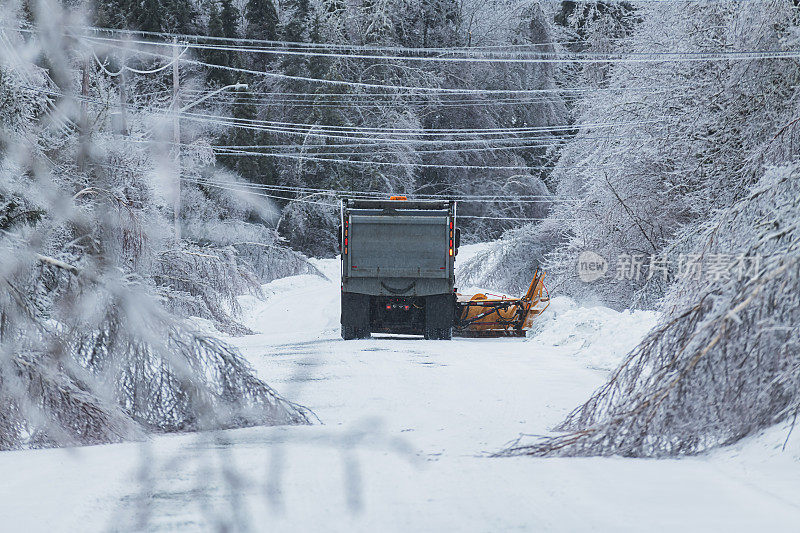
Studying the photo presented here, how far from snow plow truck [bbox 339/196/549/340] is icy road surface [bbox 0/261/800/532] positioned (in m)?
9.01

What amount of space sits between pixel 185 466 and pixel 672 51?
18.3 metres

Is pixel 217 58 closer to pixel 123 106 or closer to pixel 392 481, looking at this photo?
pixel 123 106

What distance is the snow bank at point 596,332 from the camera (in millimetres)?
14023

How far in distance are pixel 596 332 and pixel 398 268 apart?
441 centimetres

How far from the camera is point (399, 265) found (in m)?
18.8

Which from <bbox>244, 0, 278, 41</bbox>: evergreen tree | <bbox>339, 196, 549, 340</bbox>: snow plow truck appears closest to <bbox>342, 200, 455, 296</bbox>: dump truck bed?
<bbox>339, 196, 549, 340</bbox>: snow plow truck

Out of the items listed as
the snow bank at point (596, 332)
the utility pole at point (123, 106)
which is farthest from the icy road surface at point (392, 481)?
the utility pole at point (123, 106)

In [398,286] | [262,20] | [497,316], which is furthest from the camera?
[262,20]

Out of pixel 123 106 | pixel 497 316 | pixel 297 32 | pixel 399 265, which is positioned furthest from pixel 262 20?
pixel 399 265

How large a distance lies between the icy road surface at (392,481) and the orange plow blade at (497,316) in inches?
420

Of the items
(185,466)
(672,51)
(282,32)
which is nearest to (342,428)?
(185,466)

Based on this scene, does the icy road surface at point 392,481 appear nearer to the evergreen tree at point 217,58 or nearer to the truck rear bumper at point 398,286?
the truck rear bumper at point 398,286

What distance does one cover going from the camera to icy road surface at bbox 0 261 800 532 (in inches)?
190

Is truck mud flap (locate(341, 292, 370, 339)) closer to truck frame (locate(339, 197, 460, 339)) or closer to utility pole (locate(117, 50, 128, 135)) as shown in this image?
truck frame (locate(339, 197, 460, 339))
